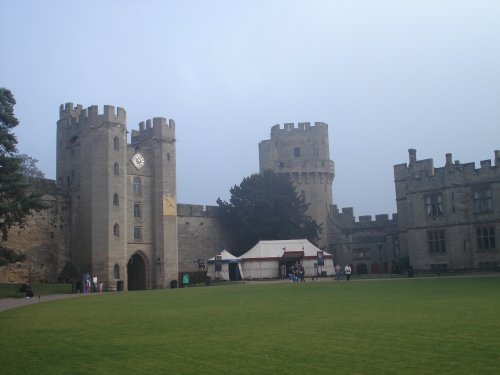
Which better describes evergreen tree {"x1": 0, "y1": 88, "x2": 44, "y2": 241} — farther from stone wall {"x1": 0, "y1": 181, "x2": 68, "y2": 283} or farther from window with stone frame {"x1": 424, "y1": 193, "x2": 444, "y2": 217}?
window with stone frame {"x1": 424, "y1": 193, "x2": 444, "y2": 217}

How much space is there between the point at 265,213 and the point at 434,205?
1671 centimetres

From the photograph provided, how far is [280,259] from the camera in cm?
5184

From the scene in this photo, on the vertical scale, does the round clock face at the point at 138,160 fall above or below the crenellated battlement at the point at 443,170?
above

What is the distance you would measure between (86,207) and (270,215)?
18276 mm

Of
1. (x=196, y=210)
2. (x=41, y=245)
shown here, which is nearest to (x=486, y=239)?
(x=196, y=210)

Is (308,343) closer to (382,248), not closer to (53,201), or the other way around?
(53,201)

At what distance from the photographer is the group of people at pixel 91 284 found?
133 ft

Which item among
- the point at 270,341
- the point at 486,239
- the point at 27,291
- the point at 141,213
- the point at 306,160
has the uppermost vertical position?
the point at 306,160

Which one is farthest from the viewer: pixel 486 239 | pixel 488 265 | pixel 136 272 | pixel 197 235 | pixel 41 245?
pixel 197 235

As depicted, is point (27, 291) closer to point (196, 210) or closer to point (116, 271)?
point (116, 271)

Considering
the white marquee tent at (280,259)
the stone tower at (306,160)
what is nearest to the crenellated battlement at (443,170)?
the white marquee tent at (280,259)

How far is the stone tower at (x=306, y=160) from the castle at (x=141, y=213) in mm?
12416

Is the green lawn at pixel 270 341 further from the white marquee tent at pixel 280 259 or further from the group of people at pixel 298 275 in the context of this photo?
the white marquee tent at pixel 280 259

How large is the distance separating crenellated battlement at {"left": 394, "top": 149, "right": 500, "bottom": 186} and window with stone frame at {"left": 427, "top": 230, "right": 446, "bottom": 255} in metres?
4.16
